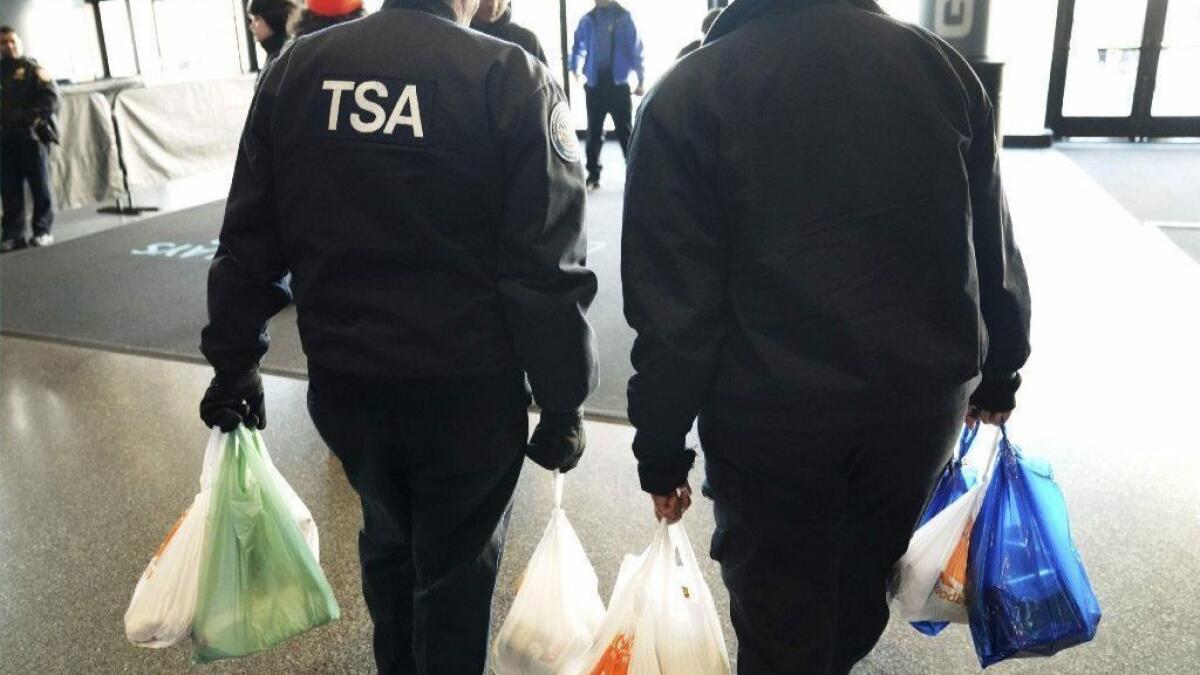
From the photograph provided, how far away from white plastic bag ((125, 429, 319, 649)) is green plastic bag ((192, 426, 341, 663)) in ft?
0.07

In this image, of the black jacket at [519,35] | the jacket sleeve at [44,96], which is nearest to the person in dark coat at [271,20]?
the black jacket at [519,35]

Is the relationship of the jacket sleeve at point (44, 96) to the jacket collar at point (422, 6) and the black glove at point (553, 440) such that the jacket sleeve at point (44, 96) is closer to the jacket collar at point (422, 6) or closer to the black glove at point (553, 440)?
the jacket collar at point (422, 6)

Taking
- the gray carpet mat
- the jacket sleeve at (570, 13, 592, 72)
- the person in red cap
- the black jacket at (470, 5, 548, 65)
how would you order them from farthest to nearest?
the jacket sleeve at (570, 13, 592, 72) → the gray carpet mat → the black jacket at (470, 5, 548, 65) → the person in red cap

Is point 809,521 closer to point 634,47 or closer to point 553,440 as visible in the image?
point 553,440

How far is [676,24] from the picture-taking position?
30.2ft

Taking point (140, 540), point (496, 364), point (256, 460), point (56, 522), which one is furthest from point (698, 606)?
point (56, 522)

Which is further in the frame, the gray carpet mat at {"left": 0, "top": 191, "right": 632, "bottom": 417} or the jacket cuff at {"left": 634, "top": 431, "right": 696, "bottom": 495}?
the gray carpet mat at {"left": 0, "top": 191, "right": 632, "bottom": 417}

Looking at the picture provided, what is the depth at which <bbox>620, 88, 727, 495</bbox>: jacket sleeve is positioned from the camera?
1.15 meters

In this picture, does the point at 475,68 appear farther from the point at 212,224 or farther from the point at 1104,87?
the point at 1104,87

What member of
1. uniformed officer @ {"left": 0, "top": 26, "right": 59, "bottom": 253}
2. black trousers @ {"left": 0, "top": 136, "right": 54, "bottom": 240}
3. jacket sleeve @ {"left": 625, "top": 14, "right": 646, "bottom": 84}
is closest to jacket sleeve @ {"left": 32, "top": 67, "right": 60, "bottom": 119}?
uniformed officer @ {"left": 0, "top": 26, "right": 59, "bottom": 253}

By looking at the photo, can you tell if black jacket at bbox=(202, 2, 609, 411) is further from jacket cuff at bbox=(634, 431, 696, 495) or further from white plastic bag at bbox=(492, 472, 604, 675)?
white plastic bag at bbox=(492, 472, 604, 675)

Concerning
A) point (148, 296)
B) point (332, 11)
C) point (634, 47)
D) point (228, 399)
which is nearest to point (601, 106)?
point (634, 47)

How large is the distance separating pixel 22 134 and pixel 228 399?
508cm

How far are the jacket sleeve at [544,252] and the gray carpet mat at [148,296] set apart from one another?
1780mm
